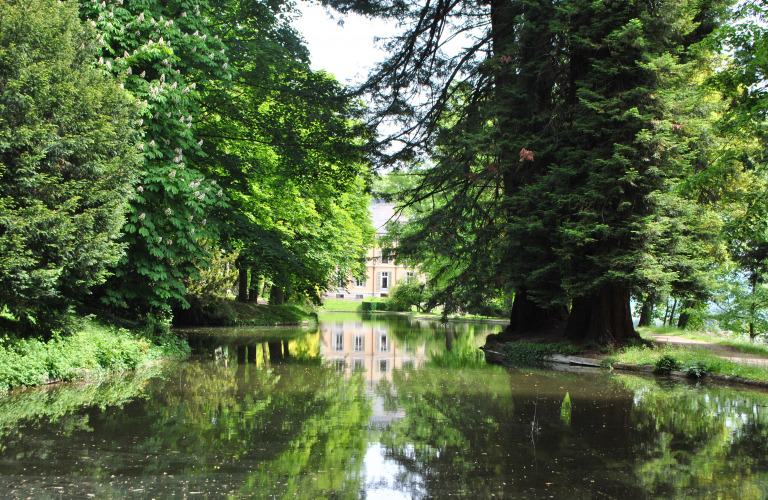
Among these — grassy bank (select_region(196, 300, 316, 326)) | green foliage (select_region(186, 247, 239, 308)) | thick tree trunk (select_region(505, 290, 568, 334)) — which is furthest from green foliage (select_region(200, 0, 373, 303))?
grassy bank (select_region(196, 300, 316, 326))

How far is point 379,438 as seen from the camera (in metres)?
6.40

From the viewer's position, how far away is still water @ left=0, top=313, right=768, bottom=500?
189 inches

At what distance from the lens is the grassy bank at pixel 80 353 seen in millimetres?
8906

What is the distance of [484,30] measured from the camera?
59.9ft

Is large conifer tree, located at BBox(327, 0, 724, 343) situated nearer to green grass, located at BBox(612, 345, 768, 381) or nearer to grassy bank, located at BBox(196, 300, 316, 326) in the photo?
green grass, located at BBox(612, 345, 768, 381)

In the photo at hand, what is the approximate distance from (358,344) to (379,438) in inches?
502

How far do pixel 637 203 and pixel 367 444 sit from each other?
9.69 meters

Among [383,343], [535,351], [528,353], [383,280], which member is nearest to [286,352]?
[383,343]

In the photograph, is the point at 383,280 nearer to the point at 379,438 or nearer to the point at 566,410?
the point at 566,410

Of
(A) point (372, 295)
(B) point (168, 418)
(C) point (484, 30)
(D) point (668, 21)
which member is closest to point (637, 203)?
(D) point (668, 21)

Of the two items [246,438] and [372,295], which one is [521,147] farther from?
[372,295]

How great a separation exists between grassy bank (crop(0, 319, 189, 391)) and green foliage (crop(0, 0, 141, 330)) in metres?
0.58

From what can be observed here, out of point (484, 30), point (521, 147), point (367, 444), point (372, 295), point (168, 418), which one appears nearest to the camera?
point (367, 444)

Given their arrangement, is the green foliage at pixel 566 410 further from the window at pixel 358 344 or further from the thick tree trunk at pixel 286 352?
the window at pixel 358 344
